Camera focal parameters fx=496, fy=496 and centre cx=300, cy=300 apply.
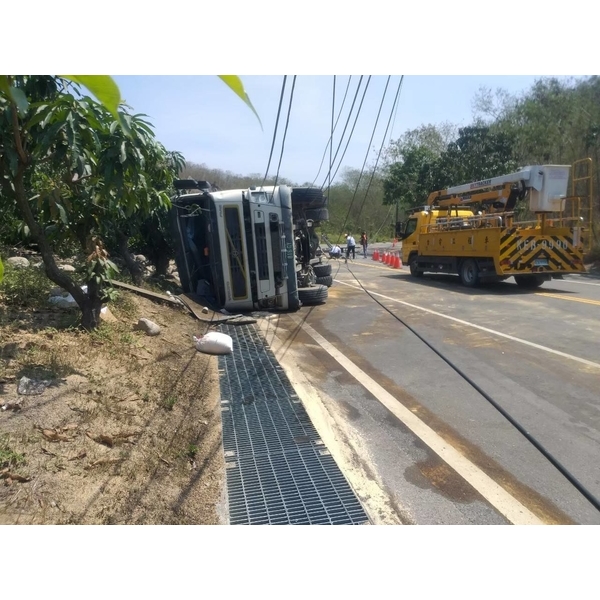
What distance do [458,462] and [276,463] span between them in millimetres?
1417

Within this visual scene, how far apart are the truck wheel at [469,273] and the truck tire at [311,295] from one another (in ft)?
16.1

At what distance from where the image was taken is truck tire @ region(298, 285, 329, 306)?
36.8ft

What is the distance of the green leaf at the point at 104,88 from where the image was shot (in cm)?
81

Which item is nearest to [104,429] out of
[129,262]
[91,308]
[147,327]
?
[91,308]

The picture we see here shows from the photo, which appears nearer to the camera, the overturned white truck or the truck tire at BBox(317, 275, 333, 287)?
the overturned white truck

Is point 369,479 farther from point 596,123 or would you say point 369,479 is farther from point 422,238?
point 596,123

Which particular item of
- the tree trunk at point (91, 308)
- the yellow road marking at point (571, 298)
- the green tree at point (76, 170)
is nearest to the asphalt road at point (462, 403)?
the yellow road marking at point (571, 298)

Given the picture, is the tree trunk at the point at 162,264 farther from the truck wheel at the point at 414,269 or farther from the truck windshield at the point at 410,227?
the truck windshield at the point at 410,227

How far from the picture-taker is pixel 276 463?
3.80m

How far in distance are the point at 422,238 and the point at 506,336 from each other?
9.65 meters

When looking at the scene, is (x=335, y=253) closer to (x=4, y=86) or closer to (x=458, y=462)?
(x=458, y=462)

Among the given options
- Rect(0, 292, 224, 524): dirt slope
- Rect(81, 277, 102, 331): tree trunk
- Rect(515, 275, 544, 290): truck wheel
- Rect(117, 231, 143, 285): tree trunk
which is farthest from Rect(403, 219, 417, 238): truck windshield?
Rect(81, 277, 102, 331): tree trunk

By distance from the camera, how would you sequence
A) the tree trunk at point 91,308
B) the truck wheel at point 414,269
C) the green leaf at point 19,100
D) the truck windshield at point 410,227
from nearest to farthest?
the green leaf at point 19,100 < the tree trunk at point 91,308 < the truck wheel at point 414,269 < the truck windshield at point 410,227

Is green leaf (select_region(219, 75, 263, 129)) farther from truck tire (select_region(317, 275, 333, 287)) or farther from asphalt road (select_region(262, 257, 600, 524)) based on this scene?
truck tire (select_region(317, 275, 333, 287))
